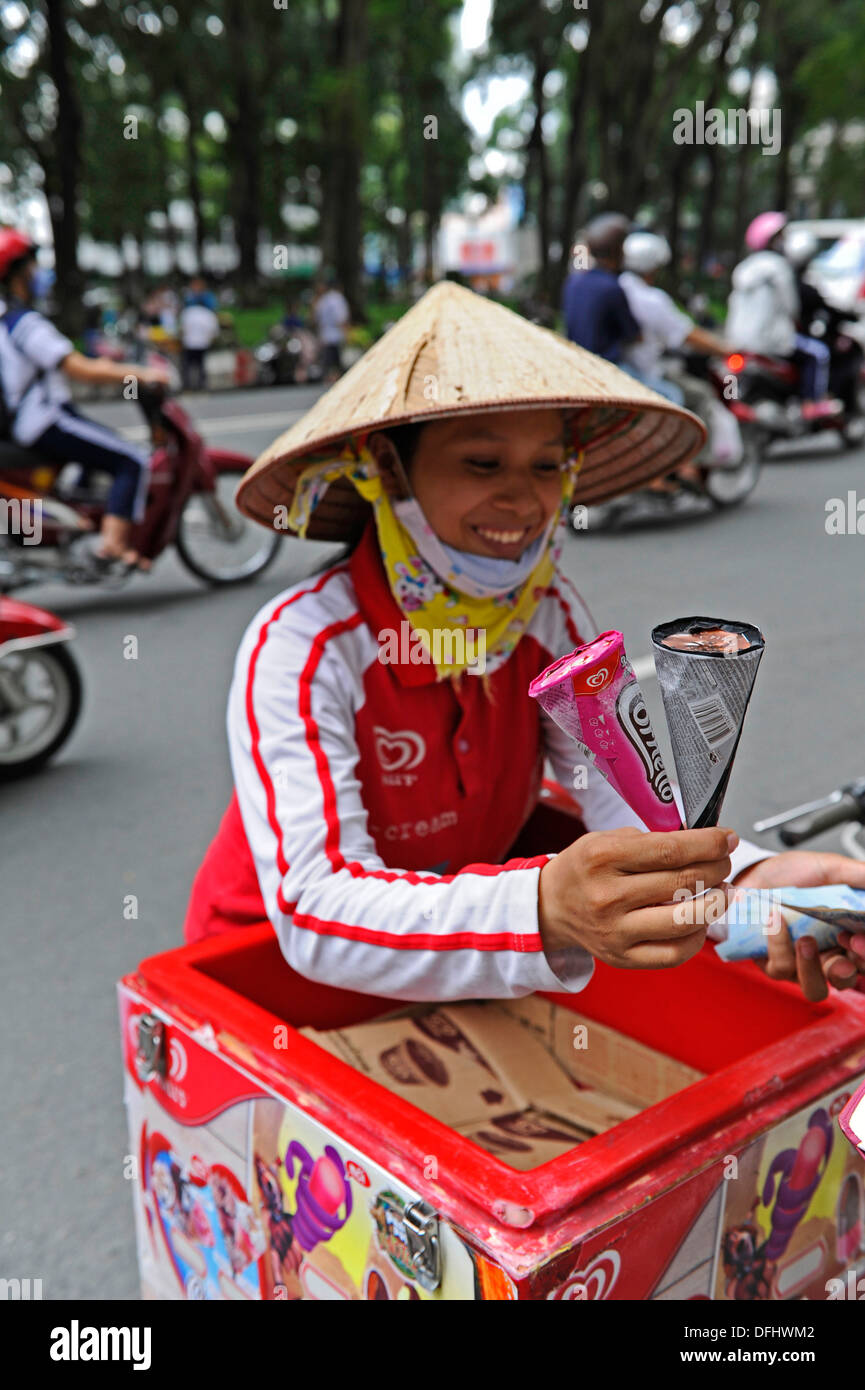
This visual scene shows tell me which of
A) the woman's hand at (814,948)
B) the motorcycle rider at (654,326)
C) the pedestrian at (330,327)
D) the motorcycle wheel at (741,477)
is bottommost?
the woman's hand at (814,948)

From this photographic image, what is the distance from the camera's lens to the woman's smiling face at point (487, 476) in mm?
1518

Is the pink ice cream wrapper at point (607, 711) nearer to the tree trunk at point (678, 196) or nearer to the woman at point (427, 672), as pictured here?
the woman at point (427, 672)

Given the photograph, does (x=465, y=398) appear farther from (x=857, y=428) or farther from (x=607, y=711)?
(x=857, y=428)

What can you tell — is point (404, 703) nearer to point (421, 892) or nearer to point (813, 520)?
point (421, 892)

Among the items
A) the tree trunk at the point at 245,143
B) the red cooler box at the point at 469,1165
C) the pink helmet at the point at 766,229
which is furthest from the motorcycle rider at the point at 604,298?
the tree trunk at the point at 245,143

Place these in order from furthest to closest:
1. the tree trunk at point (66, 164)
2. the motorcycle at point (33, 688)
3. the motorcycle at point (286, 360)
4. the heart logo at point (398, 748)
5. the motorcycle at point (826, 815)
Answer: the motorcycle at point (286, 360) → the tree trunk at point (66, 164) → the motorcycle at point (33, 688) → the motorcycle at point (826, 815) → the heart logo at point (398, 748)

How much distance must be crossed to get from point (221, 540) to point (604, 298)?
2499mm

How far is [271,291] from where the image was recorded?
33.0 meters

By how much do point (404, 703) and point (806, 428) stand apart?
27.8ft

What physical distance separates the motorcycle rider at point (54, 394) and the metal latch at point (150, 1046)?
4293 millimetres

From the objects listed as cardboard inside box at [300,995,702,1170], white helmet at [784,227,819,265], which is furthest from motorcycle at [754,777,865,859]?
white helmet at [784,227,819,265]

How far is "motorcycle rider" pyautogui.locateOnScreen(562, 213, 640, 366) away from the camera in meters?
7.06
